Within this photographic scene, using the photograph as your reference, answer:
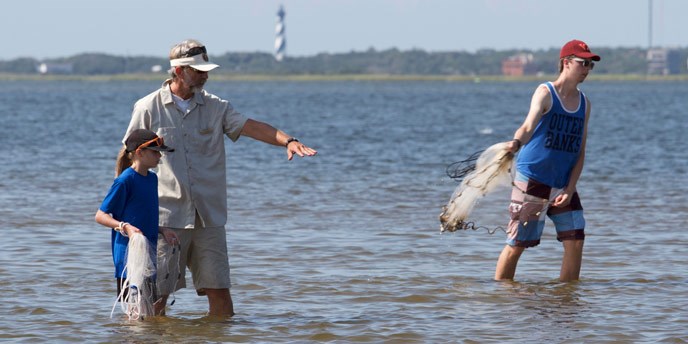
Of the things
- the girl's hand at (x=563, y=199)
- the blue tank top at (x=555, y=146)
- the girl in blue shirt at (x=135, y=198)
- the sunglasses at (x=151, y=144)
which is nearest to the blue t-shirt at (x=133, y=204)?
the girl in blue shirt at (x=135, y=198)

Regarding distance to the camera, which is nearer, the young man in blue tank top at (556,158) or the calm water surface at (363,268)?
the calm water surface at (363,268)

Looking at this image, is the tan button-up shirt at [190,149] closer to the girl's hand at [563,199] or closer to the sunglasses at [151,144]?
the sunglasses at [151,144]

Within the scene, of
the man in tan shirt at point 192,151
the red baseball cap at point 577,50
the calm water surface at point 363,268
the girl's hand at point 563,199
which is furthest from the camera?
the girl's hand at point 563,199

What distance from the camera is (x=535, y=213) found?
8922mm

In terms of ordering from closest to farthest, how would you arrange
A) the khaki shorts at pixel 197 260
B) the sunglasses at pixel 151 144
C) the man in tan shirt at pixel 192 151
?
the sunglasses at pixel 151 144
the man in tan shirt at pixel 192 151
the khaki shorts at pixel 197 260

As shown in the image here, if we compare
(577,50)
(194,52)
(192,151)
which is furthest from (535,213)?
(194,52)

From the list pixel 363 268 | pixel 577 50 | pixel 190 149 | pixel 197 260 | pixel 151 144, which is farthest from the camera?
pixel 363 268

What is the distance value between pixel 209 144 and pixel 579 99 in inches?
112

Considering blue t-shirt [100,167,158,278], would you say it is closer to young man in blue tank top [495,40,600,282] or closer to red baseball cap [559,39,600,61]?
young man in blue tank top [495,40,600,282]

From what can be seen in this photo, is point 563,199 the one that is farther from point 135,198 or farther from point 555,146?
point 135,198

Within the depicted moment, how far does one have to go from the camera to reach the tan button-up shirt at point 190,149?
7.36 meters

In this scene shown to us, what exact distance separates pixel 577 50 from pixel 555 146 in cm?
69

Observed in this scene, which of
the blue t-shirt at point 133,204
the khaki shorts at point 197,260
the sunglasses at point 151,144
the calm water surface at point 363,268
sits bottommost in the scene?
the calm water surface at point 363,268

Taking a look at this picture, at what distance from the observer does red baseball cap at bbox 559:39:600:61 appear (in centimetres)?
865
